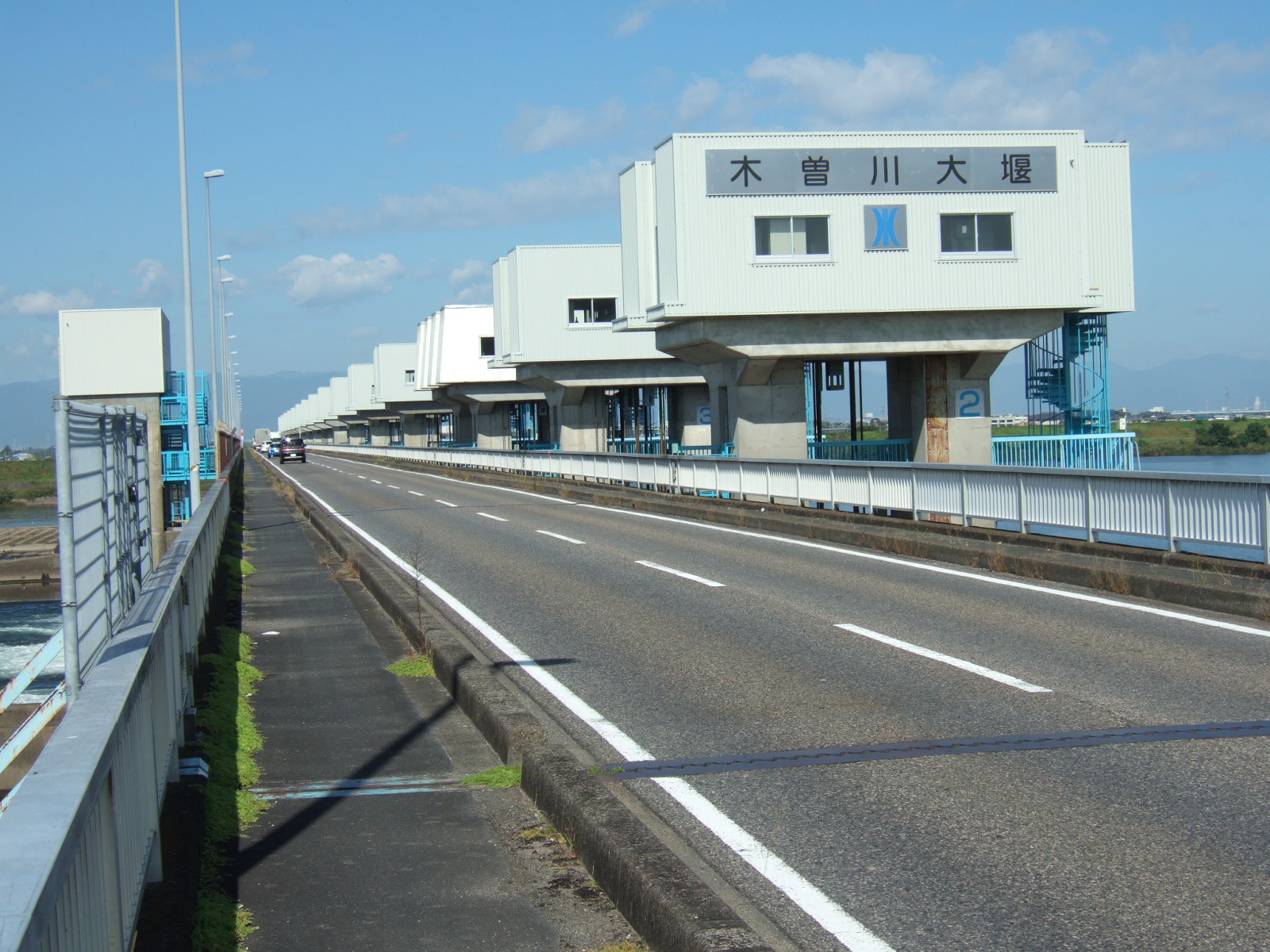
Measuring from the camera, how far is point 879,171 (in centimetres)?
3080

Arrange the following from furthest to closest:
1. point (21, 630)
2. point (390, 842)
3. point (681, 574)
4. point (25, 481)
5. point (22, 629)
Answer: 1. point (25, 481)
2. point (22, 629)
3. point (21, 630)
4. point (681, 574)
5. point (390, 842)

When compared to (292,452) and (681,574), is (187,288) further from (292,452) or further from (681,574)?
(292,452)

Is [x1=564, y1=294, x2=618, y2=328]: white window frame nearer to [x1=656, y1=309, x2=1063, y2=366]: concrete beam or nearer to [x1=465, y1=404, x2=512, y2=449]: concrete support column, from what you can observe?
[x1=656, y1=309, x2=1063, y2=366]: concrete beam

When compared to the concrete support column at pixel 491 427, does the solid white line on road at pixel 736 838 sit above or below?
below

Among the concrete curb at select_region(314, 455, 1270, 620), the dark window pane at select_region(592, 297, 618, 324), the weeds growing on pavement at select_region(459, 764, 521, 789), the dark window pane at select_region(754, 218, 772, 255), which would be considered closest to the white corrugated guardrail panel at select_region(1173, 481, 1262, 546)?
the concrete curb at select_region(314, 455, 1270, 620)

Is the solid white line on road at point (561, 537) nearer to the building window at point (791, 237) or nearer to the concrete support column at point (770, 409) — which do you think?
the concrete support column at point (770, 409)

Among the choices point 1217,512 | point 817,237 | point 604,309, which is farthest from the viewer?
point 604,309

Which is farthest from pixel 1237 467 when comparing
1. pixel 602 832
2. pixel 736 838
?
pixel 602 832

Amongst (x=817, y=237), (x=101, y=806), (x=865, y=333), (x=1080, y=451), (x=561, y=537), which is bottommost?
(x=561, y=537)

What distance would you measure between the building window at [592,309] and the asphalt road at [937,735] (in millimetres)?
38030

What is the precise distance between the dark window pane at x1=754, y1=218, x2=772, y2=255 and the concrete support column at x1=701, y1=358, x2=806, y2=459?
3.06m

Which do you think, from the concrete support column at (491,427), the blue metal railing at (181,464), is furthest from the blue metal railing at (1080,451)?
the concrete support column at (491,427)

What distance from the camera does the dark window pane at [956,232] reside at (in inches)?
1229

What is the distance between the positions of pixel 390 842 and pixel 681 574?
32.3 ft
